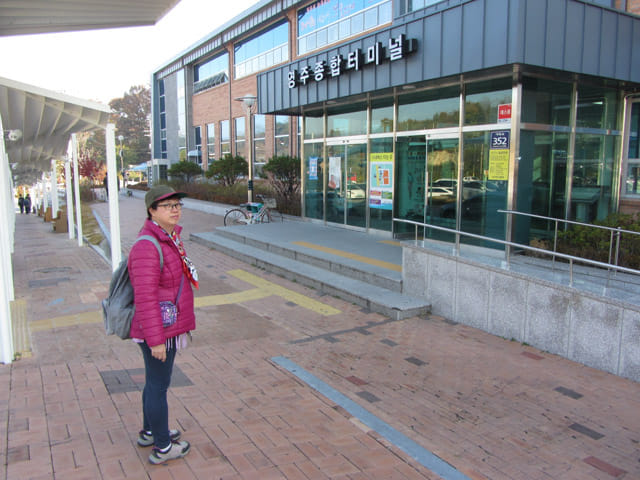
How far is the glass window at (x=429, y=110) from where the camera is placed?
977 centimetres

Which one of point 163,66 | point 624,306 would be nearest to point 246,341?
point 624,306

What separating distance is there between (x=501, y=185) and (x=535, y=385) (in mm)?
4714

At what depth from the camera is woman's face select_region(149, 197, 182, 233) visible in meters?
3.26

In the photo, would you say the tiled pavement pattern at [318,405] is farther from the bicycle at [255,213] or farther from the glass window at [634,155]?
the bicycle at [255,213]

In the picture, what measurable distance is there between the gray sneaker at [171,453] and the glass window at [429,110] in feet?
26.2

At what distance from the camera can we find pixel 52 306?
7.71 meters

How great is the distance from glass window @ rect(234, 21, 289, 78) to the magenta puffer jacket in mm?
22002

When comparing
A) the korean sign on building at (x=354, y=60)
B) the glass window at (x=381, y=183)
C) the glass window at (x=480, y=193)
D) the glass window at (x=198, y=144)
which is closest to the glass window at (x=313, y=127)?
the korean sign on building at (x=354, y=60)

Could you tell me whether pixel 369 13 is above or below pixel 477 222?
above

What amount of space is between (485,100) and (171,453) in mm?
7890

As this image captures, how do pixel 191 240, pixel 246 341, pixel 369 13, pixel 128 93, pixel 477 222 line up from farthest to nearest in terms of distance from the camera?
pixel 128 93 → pixel 369 13 → pixel 191 240 → pixel 477 222 → pixel 246 341

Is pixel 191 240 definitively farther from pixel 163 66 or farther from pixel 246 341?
pixel 163 66

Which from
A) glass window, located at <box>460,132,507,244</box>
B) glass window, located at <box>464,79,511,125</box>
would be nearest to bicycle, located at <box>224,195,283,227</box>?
glass window, located at <box>460,132,507,244</box>

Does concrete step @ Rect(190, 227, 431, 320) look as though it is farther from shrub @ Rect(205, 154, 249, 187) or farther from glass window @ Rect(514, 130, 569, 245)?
shrub @ Rect(205, 154, 249, 187)
